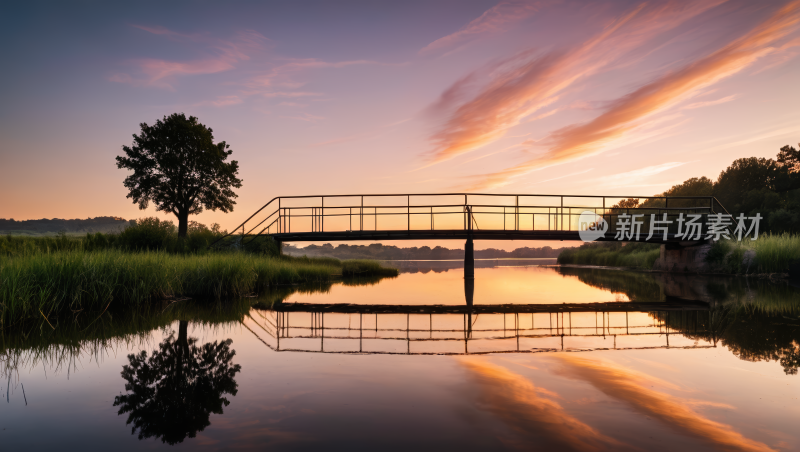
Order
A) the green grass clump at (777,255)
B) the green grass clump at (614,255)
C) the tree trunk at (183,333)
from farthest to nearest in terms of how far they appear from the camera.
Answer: the green grass clump at (614,255)
the green grass clump at (777,255)
the tree trunk at (183,333)

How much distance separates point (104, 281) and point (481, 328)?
27.2 ft

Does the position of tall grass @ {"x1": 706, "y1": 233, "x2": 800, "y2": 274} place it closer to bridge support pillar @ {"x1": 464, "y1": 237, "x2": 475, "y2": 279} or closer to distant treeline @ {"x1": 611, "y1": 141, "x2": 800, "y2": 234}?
bridge support pillar @ {"x1": 464, "y1": 237, "x2": 475, "y2": 279}

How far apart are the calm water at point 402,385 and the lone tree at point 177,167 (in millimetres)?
28836

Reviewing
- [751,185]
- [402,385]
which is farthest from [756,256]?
[751,185]

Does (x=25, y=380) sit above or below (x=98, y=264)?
below

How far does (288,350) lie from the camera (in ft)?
18.3


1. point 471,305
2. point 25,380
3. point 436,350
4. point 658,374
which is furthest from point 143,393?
point 471,305

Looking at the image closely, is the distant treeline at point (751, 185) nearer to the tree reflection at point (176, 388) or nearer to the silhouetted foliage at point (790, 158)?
the silhouetted foliage at point (790, 158)

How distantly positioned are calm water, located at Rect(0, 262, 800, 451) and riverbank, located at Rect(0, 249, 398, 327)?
1.12 meters

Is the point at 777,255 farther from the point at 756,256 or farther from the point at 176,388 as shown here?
the point at 176,388

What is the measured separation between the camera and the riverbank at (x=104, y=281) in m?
7.17

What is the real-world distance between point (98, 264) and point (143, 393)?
23.7 ft

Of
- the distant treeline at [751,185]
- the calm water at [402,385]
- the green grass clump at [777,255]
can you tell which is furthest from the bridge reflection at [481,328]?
the distant treeline at [751,185]

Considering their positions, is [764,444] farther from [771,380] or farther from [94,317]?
[94,317]
